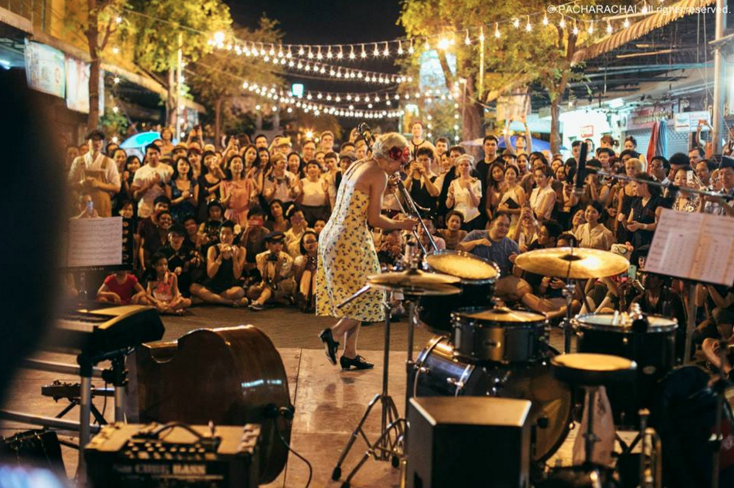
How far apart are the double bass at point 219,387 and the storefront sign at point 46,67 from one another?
41.7ft

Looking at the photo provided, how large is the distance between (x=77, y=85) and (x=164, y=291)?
12.5 m

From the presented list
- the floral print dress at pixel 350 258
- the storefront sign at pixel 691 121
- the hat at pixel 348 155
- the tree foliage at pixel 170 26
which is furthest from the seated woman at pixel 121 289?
the tree foliage at pixel 170 26

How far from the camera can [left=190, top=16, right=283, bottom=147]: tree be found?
37812 mm

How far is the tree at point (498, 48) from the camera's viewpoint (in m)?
19.5

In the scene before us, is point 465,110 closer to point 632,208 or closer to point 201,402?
point 632,208

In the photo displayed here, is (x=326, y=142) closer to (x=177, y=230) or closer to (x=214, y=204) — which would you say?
(x=214, y=204)

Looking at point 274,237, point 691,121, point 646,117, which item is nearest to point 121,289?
point 274,237

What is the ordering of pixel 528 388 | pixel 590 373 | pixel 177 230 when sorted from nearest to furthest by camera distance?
pixel 590 373
pixel 528 388
pixel 177 230

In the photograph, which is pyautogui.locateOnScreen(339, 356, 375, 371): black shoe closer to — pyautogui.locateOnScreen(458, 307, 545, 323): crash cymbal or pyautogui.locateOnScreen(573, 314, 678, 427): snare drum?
pyautogui.locateOnScreen(458, 307, 545, 323): crash cymbal

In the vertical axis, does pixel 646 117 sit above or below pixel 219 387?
above

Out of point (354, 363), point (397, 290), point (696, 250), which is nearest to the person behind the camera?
point (696, 250)

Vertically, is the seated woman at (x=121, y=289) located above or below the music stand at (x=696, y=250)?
below

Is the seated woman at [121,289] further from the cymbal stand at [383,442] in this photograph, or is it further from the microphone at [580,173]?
the microphone at [580,173]

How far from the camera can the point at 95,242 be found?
4520 mm
